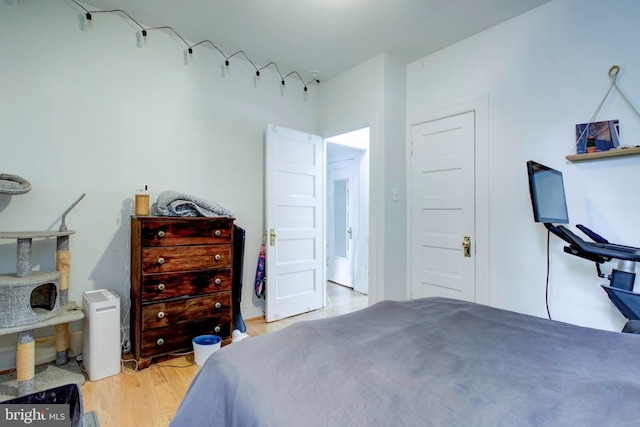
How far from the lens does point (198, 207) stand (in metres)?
2.42

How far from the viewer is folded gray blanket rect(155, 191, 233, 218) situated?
231 cm

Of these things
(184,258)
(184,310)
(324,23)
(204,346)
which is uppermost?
(324,23)

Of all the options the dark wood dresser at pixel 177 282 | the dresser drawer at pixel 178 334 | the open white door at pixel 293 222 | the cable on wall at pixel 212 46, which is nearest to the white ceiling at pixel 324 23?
the cable on wall at pixel 212 46

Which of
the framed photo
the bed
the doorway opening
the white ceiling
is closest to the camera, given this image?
the bed

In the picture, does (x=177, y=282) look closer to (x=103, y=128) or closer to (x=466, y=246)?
(x=103, y=128)

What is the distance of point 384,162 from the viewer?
9.71ft

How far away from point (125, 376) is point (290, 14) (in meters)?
2.92

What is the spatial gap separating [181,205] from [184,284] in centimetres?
61

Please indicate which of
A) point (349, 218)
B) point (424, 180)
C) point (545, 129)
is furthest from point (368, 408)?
point (349, 218)

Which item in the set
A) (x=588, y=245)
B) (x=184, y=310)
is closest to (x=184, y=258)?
(x=184, y=310)

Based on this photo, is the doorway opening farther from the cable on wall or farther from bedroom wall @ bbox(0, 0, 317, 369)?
bedroom wall @ bbox(0, 0, 317, 369)

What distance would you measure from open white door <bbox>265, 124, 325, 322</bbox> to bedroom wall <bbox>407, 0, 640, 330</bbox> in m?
1.65

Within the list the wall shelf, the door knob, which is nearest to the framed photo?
the wall shelf

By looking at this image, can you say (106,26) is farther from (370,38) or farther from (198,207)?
(370,38)
